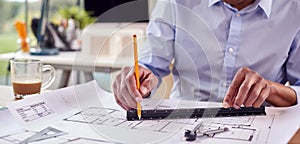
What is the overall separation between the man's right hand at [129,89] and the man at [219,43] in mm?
45

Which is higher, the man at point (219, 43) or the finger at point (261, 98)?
the man at point (219, 43)

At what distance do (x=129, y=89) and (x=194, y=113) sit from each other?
0.49 ft

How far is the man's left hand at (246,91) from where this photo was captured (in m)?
0.84

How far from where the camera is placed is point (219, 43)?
45.8 inches

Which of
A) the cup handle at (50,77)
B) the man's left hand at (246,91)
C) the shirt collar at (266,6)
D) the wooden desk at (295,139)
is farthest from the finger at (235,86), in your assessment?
the cup handle at (50,77)

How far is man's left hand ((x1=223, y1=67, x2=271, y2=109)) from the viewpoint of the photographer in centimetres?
84

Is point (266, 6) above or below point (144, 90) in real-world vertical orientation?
above

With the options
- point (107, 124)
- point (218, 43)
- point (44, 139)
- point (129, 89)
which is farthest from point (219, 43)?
point (44, 139)

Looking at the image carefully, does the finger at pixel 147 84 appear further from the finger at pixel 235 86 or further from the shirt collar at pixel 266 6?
the shirt collar at pixel 266 6

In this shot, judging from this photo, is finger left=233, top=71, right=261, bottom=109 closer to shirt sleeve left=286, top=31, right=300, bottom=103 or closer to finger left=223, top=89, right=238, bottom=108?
finger left=223, top=89, right=238, bottom=108

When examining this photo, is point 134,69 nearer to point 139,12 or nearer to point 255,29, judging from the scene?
point 139,12

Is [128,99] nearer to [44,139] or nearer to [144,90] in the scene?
[144,90]

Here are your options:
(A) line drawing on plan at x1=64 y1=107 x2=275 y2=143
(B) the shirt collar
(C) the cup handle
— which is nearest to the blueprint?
(A) line drawing on plan at x1=64 y1=107 x2=275 y2=143

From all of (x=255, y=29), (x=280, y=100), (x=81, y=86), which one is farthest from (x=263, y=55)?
(x=81, y=86)
